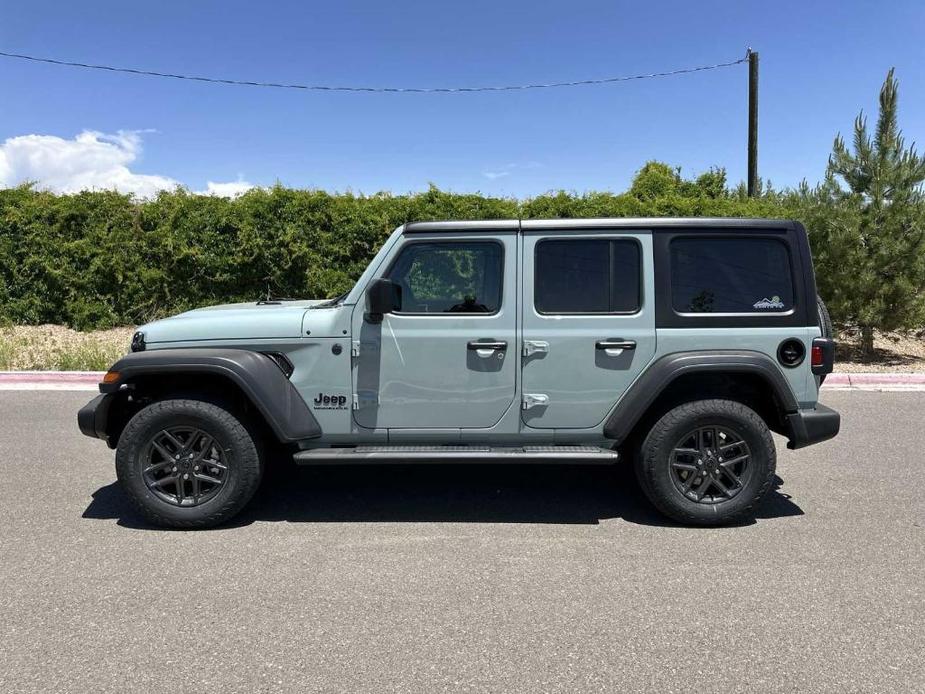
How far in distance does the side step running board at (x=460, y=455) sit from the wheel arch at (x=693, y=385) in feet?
0.67

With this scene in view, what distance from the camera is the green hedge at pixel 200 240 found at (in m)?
12.2

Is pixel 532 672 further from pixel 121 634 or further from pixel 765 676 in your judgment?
pixel 121 634

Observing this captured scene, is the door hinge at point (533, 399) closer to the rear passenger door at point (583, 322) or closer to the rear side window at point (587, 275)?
the rear passenger door at point (583, 322)

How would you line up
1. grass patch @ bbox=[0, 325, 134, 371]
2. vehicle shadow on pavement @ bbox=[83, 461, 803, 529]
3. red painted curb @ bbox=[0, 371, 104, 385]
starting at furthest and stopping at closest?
1. grass patch @ bbox=[0, 325, 134, 371]
2. red painted curb @ bbox=[0, 371, 104, 385]
3. vehicle shadow on pavement @ bbox=[83, 461, 803, 529]

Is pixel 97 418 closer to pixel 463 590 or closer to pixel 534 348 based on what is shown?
pixel 463 590

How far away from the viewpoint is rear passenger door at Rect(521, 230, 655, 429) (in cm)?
411

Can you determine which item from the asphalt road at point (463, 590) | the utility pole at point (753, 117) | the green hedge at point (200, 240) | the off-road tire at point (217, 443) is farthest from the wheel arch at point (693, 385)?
the utility pole at point (753, 117)

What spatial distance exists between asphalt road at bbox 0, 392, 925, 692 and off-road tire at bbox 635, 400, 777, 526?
15cm

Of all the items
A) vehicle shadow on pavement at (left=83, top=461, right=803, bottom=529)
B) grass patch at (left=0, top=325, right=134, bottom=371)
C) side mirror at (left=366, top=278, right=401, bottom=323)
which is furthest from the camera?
grass patch at (left=0, top=325, right=134, bottom=371)

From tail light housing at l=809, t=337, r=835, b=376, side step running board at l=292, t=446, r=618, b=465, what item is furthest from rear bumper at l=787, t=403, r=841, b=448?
side step running board at l=292, t=446, r=618, b=465

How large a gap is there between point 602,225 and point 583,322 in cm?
61

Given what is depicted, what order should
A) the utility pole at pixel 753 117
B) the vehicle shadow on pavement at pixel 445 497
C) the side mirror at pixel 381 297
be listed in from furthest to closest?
the utility pole at pixel 753 117
the vehicle shadow on pavement at pixel 445 497
the side mirror at pixel 381 297

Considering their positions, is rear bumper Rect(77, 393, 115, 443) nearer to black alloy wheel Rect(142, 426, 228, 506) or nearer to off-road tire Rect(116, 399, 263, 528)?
off-road tire Rect(116, 399, 263, 528)

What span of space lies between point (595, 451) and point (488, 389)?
2.42ft
